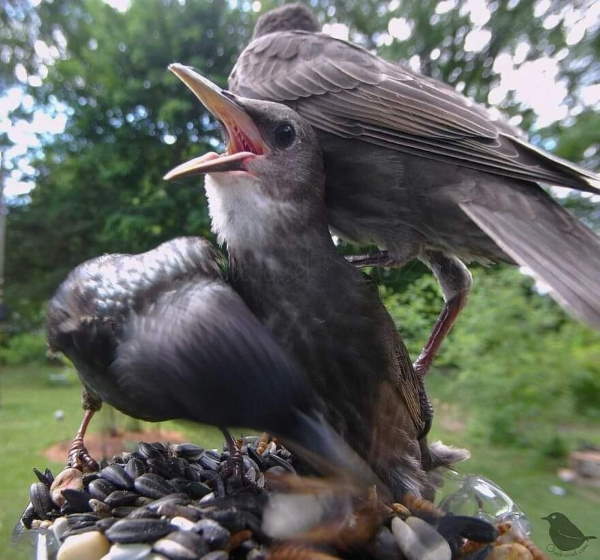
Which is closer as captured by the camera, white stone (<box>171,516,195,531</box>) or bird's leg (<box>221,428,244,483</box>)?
white stone (<box>171,516,195,531</box>)

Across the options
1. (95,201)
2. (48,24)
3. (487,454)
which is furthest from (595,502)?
(48,24)

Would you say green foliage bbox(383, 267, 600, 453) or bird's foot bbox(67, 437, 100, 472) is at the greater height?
bird's foot bbox(67, 437, 100, 472)

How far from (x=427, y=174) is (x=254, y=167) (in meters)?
0.43

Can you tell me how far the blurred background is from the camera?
377cm

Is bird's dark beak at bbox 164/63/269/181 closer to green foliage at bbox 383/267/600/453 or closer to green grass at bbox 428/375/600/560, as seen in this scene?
green grass at bbox 428/375/600/560

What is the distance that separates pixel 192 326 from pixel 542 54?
5.34 metres

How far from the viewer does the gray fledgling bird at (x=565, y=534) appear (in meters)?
1.06

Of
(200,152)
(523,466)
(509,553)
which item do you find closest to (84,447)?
(509,553)

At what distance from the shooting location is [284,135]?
114 cm

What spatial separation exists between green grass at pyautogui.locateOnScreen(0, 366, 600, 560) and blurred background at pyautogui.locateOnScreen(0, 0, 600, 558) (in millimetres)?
21

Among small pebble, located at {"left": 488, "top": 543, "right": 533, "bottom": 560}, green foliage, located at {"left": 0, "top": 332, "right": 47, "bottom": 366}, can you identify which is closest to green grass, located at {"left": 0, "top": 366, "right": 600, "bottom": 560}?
small pebble, located at {"left": 488, "top": 543, "right": 533, "bottom": 560}

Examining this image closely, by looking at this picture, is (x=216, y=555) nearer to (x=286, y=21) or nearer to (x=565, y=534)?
(x=565, y=534)

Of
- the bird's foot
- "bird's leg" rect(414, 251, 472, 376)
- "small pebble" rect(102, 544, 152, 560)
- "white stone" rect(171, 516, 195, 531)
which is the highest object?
"bird's leg" rect(414, 251, 472, 376)

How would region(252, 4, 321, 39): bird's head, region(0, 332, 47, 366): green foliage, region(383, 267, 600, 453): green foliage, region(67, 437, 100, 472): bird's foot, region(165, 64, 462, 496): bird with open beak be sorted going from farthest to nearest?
region(0, 332, 47, 366): green foliage < region(383, 267, 600, 453): green foliage < region(252, 4, 321, 39): bird's head < region(67, 437, 100, 472): bird's foot < region(165, 64, 462, 496): bird with open beak
